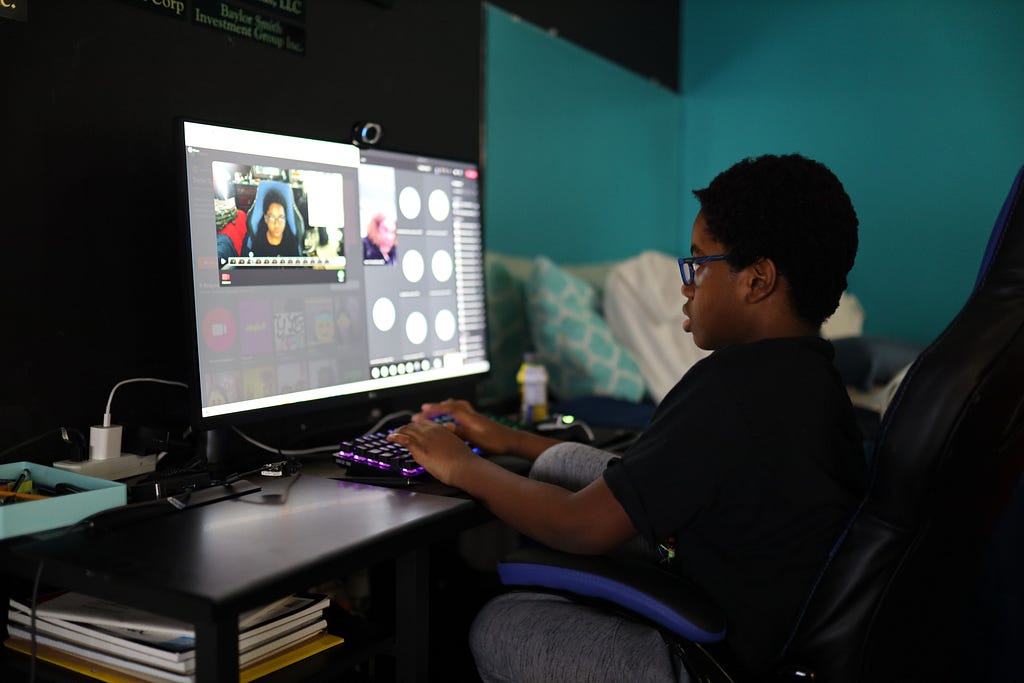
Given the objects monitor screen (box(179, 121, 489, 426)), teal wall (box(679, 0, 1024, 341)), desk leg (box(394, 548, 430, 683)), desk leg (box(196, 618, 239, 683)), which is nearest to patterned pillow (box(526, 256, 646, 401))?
monitor screen (box(179, 121, 489, 426))

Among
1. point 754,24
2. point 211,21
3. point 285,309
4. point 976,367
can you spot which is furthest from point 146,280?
point 754,24

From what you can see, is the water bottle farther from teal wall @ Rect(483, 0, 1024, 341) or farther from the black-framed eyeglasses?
teal wall @ Rect(483, 0, 1024, 341)

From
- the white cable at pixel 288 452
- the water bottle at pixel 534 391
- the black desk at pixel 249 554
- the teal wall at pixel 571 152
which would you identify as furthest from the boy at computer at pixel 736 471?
the teal wall at pixel 571 152

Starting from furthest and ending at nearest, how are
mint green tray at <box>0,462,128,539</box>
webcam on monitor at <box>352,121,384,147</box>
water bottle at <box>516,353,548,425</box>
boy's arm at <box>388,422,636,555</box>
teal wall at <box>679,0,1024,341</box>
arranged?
1. teal wall at <box>679,0,1024,341</box>
2. water bottle at <box>516,353,548,425</box>
3. webcam on monitor at <box>352,121,384,147</box>
4. boy's arm at <box>388,422,636,555</box>
5. mint green tray at <box>0,462,128,539</box>

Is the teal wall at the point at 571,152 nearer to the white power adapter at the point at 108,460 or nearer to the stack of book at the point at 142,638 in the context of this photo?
the white power adapter at the point at 108,460

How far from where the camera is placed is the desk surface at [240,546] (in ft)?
2.96

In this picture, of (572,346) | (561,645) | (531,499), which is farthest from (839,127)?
(561,645)

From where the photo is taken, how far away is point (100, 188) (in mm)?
1438

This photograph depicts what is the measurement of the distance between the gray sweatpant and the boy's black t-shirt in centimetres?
11

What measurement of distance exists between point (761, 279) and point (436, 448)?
1.76 ft

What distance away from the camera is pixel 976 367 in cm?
99

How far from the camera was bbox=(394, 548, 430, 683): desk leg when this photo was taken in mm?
1228

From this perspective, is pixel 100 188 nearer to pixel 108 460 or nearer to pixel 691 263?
pixel 108 460

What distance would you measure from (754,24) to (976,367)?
3.33m
